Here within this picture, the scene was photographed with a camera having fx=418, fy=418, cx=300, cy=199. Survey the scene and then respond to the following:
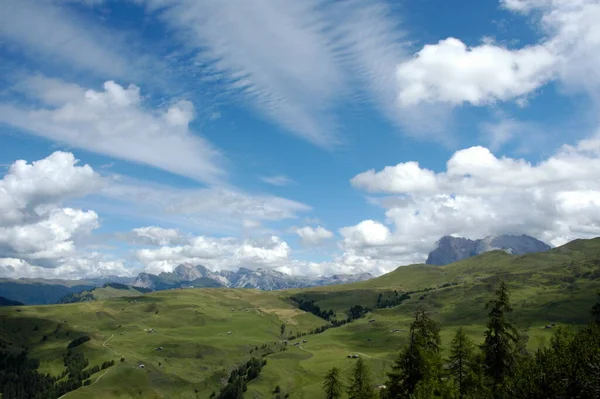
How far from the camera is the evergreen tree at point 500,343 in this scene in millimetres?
57094

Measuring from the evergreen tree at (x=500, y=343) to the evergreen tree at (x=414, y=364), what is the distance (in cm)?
811

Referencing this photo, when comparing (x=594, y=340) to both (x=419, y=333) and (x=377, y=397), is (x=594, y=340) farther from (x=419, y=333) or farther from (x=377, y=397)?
(x=377, y=397)

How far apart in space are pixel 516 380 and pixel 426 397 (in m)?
9.45

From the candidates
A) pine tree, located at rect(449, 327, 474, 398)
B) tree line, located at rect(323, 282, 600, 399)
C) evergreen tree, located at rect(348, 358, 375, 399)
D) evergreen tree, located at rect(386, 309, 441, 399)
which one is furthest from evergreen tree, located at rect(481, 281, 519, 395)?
evergreen tree, located at rect(348, 358, 375, 399)

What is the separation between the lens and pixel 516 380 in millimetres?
43875

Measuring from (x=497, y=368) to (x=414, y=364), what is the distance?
45.8 ft

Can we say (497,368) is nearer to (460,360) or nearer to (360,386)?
(460,360)

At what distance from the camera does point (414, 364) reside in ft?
174

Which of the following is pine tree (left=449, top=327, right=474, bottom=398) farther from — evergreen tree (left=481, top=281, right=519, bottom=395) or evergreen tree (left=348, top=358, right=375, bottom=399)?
evergreen tree (left=348, top=358, right=375, bottom=399)

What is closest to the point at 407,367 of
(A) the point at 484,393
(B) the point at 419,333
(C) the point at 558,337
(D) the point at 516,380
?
(B) the point at 419,333

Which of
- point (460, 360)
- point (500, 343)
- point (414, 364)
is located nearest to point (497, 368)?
point (500, 343)

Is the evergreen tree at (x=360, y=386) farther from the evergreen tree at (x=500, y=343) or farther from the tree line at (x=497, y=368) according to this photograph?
the evergreen tree at (x=500, y=343)

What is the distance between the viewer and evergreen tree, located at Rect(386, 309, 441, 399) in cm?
5178

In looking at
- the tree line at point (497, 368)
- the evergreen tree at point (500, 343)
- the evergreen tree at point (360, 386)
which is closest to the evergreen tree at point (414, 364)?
the tree line at point (497, 368)
